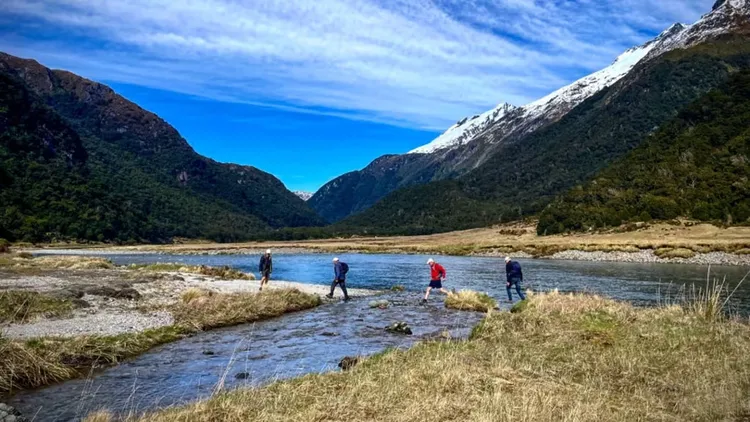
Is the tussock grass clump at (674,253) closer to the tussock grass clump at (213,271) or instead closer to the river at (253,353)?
the river at (253,353)

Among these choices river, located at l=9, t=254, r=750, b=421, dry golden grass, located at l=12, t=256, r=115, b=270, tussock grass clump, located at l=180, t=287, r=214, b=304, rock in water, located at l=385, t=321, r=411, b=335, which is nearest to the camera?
river, located at l=9, t=254, r=750, b=421

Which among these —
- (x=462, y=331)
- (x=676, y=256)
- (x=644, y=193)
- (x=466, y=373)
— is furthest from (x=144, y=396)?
(x=644, y=193)

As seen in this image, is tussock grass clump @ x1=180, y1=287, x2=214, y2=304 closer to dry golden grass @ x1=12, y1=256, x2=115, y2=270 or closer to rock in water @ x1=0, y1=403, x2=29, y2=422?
rock in water @ x1=0, y1=403, x2=29, y2=422

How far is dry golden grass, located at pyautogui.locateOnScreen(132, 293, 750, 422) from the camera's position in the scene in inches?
298

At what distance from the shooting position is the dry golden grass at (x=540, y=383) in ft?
24.9

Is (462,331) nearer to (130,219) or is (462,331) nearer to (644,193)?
(644,193)

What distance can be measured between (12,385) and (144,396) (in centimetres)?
300

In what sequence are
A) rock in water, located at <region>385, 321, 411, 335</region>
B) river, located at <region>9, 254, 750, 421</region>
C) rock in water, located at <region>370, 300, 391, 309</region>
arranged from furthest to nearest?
rock in water, located at <region>370, 300, 391, 309</region>
rock in water, located at <region>385, 321, 411, 335</region>
river, located at <region>9, 254, 750, 421</region>

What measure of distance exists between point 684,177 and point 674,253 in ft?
157

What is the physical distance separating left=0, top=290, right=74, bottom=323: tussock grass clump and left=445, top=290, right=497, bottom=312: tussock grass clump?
672 inches

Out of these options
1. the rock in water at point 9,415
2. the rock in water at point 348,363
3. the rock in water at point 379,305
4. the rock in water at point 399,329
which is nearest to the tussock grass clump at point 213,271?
the rock in water at point 379,305

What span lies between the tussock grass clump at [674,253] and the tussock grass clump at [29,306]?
6268cm

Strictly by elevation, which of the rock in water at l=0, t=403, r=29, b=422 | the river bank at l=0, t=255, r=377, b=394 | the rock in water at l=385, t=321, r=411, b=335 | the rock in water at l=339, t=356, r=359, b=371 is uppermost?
the rock in water at l=0, t=403, r=29, b=422

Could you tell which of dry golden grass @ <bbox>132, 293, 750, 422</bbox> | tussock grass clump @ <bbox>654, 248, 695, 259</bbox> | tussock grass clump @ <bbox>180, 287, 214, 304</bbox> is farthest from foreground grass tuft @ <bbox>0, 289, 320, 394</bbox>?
tussock grass clump @ <bbox>654, 248, 695, 259</bbox>
